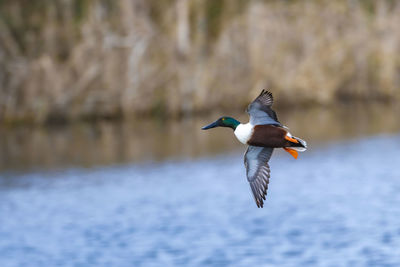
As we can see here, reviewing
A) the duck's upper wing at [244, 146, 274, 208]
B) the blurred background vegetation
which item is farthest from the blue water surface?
the blurred background vegetation

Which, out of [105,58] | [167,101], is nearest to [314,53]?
[167,101]

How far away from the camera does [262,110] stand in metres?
7.68

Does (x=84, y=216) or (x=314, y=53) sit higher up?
(x=314, y=53)

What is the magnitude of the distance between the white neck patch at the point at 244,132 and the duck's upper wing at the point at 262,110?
0.26ft

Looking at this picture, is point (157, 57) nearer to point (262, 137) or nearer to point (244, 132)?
point (244, 132)

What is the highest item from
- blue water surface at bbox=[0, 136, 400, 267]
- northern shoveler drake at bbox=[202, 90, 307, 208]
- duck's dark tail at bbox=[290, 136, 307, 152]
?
blue water surface at bbox=[0, 136, 400, 267]

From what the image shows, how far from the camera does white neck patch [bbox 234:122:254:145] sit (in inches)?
299

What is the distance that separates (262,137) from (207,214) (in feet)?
31.7

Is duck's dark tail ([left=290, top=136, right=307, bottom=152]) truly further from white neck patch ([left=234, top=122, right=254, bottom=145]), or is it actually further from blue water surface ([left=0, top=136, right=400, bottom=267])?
blue water surface ([left=0, top=136, right=400, bottom=267])

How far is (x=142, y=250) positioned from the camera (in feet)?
46.9

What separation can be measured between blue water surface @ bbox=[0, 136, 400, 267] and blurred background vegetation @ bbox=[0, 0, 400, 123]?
9645 mm

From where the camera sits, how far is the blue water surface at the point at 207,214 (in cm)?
1365

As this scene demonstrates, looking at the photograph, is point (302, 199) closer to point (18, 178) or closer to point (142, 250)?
point (142, 250)

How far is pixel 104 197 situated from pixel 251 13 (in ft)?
58.2
